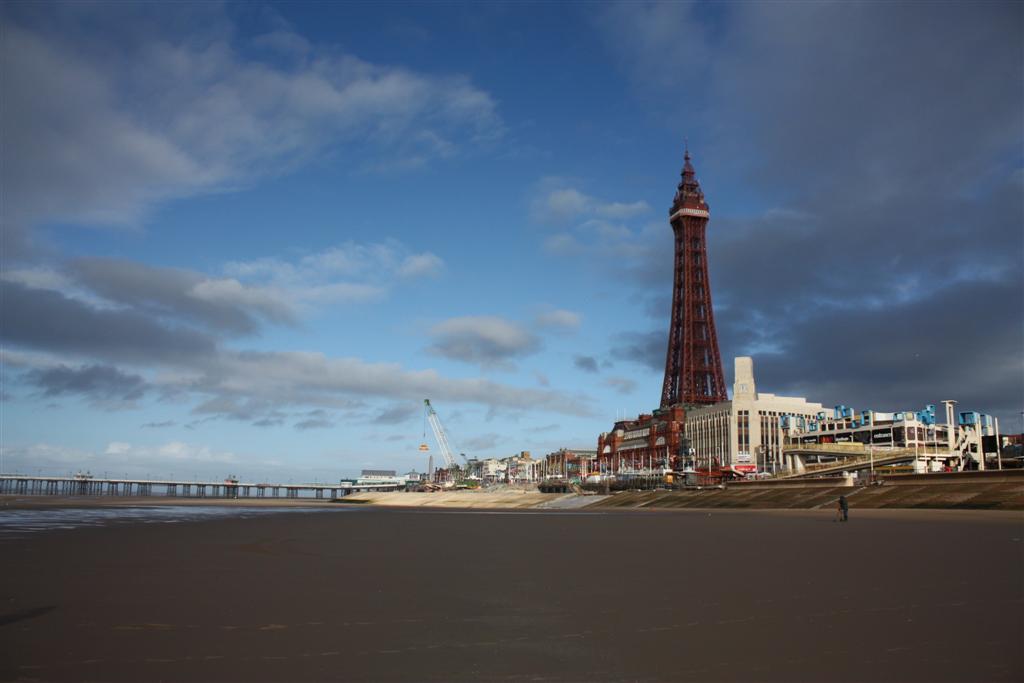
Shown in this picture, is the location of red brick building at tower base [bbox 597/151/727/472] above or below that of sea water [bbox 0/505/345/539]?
above

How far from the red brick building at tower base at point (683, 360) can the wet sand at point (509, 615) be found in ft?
489

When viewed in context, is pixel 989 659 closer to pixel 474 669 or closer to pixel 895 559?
pixel 474 669

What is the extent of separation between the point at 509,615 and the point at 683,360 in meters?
170

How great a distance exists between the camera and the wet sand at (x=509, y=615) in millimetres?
7246

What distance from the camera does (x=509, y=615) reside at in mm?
10148

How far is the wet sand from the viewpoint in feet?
23.8

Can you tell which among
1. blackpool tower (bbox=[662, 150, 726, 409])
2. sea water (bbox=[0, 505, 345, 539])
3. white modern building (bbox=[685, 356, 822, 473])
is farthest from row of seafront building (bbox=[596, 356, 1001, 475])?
sea water (bbox=[0, 505, 345, 539])

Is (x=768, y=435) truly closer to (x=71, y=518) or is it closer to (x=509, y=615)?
(x=71, y=518)

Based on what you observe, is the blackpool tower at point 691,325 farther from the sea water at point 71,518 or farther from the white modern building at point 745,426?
the sea water at point 71,518

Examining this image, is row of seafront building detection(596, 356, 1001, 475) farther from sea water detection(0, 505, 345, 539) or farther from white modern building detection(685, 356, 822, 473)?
sea water detection(0, 505, 345, 539)

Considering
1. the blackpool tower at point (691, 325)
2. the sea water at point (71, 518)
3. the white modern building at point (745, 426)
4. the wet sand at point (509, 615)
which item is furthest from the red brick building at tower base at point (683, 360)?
the wet sand at point (509, 615)

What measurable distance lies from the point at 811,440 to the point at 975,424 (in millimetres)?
28770

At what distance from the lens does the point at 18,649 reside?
775 cm

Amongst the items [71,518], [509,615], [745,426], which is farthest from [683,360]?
[509,615]
